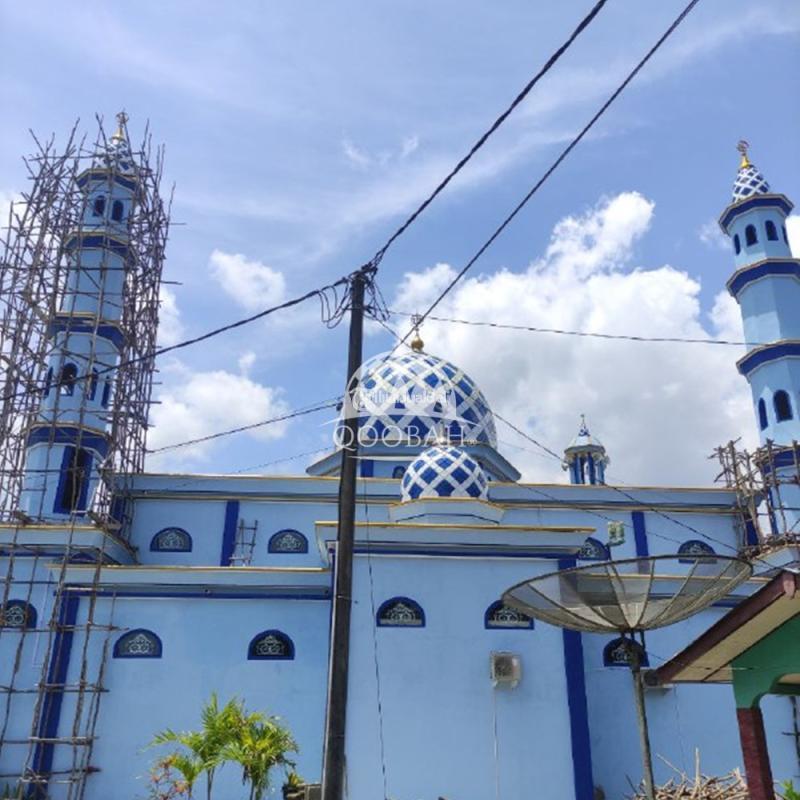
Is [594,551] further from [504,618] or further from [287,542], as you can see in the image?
[287,542]

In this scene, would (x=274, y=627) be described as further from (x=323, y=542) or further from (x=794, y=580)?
(x=794, y=580)

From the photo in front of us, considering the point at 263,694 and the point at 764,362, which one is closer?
the point at 263,694

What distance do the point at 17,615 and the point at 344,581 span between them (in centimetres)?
1159

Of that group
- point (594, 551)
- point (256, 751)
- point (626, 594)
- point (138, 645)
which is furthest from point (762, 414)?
point (138, 645)

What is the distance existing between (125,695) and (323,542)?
4.58m

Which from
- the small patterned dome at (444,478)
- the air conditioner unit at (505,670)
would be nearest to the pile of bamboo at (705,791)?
the air conditioner unit at (505,670)

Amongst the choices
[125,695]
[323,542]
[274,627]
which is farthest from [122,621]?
[323,542]

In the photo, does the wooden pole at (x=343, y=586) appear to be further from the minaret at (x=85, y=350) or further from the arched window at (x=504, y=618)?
the minaret at (x=85, y=350)

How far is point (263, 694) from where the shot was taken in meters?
15.5

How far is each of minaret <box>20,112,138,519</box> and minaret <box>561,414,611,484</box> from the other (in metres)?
17.8

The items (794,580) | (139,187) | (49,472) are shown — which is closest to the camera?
(794,580)

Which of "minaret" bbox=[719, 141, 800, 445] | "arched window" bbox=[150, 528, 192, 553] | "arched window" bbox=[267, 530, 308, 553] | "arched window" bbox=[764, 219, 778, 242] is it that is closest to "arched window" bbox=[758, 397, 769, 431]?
"minaret" bbox=[719, 141, 800, 445]

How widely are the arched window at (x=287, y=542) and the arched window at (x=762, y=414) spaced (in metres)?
11.8

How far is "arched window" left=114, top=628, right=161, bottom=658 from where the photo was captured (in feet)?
51.8
